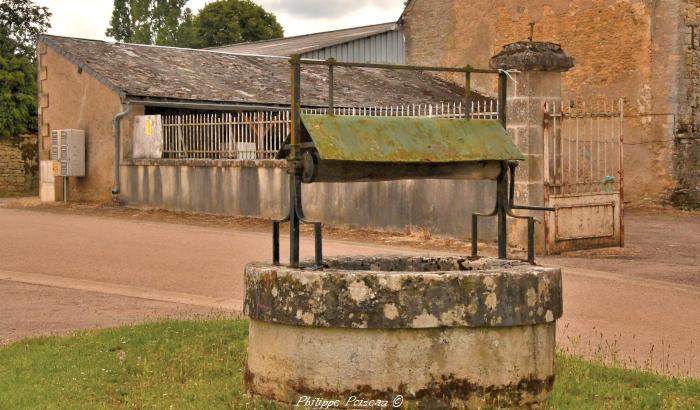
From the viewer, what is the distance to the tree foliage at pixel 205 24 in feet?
180

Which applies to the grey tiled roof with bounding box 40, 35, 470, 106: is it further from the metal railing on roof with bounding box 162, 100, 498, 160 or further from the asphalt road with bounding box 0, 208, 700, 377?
the asphalt road with bounding box 0, 208, 700, 377

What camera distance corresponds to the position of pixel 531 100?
14.0m

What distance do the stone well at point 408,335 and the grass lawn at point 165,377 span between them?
378mm

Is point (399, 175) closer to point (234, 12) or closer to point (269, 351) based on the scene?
point (269, 351)

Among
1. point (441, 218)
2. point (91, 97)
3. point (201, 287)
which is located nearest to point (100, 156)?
point (91, 97)

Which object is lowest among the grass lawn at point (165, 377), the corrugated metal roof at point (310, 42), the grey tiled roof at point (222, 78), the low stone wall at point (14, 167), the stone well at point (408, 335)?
the grass lawn at point (165, 377)

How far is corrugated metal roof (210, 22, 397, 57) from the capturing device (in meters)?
31.0

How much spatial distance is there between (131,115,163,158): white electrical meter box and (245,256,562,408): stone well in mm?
16845

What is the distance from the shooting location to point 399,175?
613cm

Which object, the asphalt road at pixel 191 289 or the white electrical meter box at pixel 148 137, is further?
the white electrical meter box at pixel 148 137

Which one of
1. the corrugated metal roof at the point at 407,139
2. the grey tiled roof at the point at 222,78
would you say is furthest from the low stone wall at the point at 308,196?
the corrugated metal roof at the point at 407,139

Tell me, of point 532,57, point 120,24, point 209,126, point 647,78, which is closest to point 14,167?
point 209,126

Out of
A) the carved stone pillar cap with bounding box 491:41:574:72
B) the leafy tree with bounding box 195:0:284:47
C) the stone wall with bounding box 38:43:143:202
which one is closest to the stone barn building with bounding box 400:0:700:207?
the carved stone pillar cap with bounding box 491:41:574:72

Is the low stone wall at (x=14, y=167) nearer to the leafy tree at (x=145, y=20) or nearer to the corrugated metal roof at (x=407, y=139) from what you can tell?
the corrugated metal roof at (x=407, y=139)
